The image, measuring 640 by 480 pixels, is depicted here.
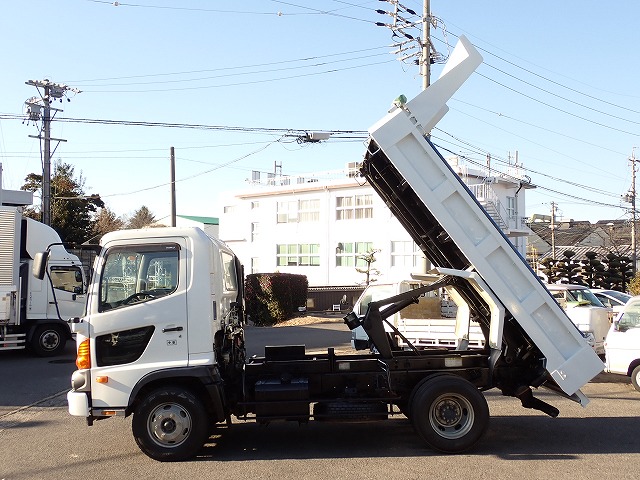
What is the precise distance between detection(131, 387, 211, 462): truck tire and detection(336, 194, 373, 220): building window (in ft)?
105

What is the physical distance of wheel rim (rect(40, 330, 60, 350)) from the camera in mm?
18172

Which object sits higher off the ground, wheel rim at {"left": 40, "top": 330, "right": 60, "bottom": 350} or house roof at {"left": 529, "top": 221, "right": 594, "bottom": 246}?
house roof at {"left": 529, "top": 221, "right": 594, "bottom": 246}

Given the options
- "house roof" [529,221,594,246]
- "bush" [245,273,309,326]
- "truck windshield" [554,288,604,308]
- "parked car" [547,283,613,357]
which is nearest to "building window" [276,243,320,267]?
"bush" [245,273,309,326]

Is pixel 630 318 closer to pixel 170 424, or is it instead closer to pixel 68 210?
pixel 170 424

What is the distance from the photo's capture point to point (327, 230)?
41188mm

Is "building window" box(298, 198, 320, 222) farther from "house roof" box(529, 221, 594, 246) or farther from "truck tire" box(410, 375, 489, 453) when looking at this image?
"truck tire" box(410, 375, 489, 453)

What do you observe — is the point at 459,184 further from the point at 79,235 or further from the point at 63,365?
the point at 79,235

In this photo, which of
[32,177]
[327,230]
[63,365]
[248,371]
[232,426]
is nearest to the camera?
[248,371]

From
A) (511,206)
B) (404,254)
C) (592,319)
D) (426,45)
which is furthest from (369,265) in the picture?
(592,319)

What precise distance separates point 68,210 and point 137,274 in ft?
112

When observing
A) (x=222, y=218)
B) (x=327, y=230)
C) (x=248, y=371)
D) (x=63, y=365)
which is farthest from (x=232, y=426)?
(x=222, y=218)

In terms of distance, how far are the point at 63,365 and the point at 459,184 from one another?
1260cm

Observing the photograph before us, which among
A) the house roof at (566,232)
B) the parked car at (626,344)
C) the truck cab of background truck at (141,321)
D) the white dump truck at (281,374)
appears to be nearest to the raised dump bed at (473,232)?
the white dump truck at (281,374)

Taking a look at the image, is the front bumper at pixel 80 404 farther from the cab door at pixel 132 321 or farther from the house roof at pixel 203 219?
the house roof at pixel 203 219
